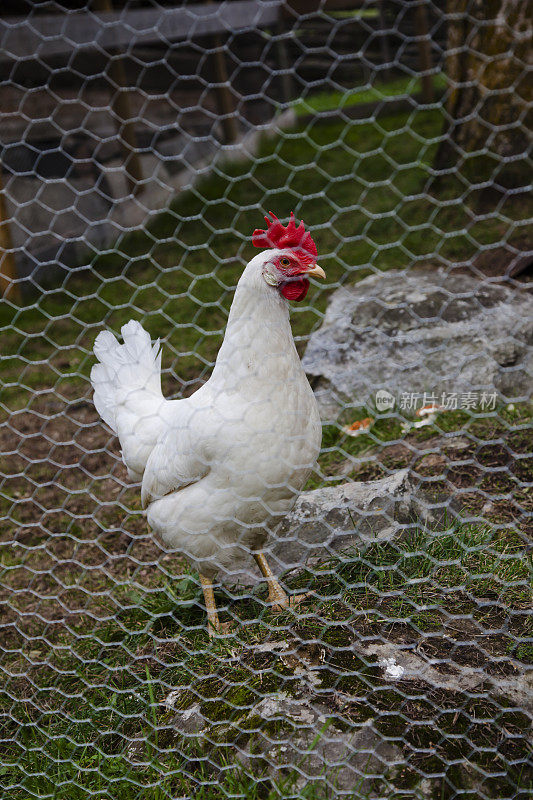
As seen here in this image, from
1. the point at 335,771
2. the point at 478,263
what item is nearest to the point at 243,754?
the point at 335,771

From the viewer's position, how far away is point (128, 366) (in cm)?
242

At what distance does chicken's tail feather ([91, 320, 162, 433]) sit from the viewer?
2404 millimetres

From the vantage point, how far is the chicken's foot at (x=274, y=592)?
204cm

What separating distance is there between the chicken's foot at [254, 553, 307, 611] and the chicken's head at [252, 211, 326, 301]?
773 mm

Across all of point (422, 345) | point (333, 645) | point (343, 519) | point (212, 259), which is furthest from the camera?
point (212, 259)

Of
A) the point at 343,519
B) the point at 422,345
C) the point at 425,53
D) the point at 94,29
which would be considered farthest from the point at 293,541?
the point at 425,53

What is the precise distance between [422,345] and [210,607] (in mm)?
1474

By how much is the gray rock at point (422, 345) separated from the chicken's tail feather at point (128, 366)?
2.51 ft

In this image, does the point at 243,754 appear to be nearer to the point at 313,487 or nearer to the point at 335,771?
the point at 335,771

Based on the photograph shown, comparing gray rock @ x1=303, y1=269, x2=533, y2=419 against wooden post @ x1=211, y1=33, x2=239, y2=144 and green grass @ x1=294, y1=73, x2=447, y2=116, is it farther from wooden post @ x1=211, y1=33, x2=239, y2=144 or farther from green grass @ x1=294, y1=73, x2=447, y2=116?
green grass @ x1=294, y1=73, x2=447, y2=116

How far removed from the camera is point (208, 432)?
187 cm

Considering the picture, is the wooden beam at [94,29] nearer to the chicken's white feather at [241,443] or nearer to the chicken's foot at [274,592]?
the chicken's white feather at [241,443]

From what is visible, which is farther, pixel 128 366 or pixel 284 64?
pixel 284 64

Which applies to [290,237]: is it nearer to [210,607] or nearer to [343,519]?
[343,519]
